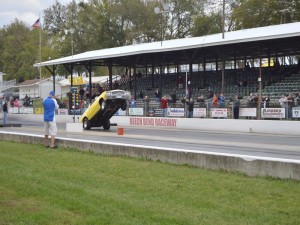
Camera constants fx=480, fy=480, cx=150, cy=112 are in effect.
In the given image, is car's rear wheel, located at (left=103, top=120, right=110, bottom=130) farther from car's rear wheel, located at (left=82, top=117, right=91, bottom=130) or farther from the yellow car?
car's rear wheel, located at (left=82, top=117, right=91, bottom=130)

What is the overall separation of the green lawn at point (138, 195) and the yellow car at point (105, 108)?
11674 millimetres

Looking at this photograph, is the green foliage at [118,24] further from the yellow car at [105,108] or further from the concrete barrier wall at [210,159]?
the concrete barrier wall at [210,159]

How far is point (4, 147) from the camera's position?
52.6 feet

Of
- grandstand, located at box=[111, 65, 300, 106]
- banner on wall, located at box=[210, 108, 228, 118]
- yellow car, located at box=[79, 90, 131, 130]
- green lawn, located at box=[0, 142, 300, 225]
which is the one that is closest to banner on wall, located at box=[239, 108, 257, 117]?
banner on wall, located at box=[210, 108, 228, 118]

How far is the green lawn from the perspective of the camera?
264 inches

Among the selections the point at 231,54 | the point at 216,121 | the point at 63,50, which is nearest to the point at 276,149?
the point at 216,121

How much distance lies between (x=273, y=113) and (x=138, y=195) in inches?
728

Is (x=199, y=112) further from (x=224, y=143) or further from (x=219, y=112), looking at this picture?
(x=224, y=143)

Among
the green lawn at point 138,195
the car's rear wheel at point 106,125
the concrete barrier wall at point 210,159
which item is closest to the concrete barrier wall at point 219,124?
the car's rear wheel at point 106,125

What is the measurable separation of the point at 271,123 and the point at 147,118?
9.47m

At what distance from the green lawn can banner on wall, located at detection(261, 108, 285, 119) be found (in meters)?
14.9

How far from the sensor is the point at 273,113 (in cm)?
2538

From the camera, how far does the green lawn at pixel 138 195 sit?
671cm

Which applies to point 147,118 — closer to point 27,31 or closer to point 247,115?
point 247,115
